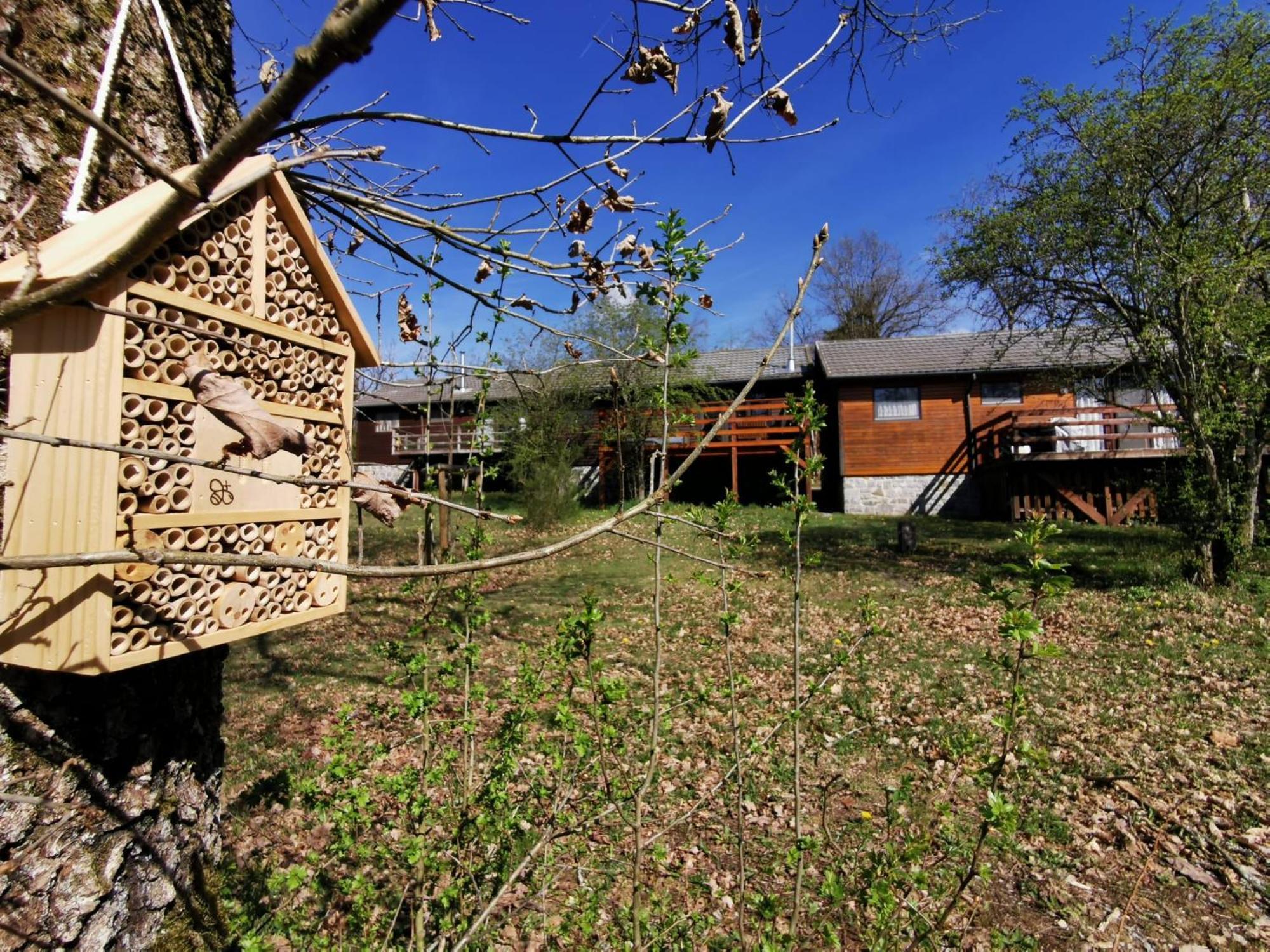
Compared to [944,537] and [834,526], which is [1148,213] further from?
[834,526]

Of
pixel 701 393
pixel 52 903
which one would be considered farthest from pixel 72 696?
pixel 701 393

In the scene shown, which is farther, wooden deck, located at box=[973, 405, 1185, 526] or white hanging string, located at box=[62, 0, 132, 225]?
wooden deck, located at box=[973, 405, 1185, 526]

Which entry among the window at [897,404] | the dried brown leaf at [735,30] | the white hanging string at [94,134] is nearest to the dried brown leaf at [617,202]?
the dried brown leaf at [735,30]

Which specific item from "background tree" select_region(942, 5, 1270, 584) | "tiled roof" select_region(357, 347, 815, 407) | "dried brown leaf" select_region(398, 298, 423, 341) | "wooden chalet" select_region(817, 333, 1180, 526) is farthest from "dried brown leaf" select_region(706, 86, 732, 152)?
"wooden chalet" select_region(817, 333, 1180, 526)

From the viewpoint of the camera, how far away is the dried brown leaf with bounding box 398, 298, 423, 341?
2281mm

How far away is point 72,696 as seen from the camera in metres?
1.34

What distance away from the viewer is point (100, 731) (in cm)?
140

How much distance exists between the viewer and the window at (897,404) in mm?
19766

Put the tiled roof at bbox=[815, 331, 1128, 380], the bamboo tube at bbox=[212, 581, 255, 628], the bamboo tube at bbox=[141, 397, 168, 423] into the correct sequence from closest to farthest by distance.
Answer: the bamboo tube at bbox=[141, 397, 168, 423] < the bamboo tube at bbox=[212, 581, 255, 628] < the tiled roof at bbox=[815, 331, 1128, 380]

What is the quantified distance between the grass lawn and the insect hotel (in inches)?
25.5

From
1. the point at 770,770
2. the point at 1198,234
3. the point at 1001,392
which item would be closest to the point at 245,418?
the point at 770,770

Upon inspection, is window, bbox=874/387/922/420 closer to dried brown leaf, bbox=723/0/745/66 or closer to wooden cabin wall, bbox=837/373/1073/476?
wooden cabin wall, bbox=837/373/1073/476

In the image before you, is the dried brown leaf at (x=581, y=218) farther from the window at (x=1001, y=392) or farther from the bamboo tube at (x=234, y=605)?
the window at (x=1001, y=392)

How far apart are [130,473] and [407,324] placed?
47.9 inches
